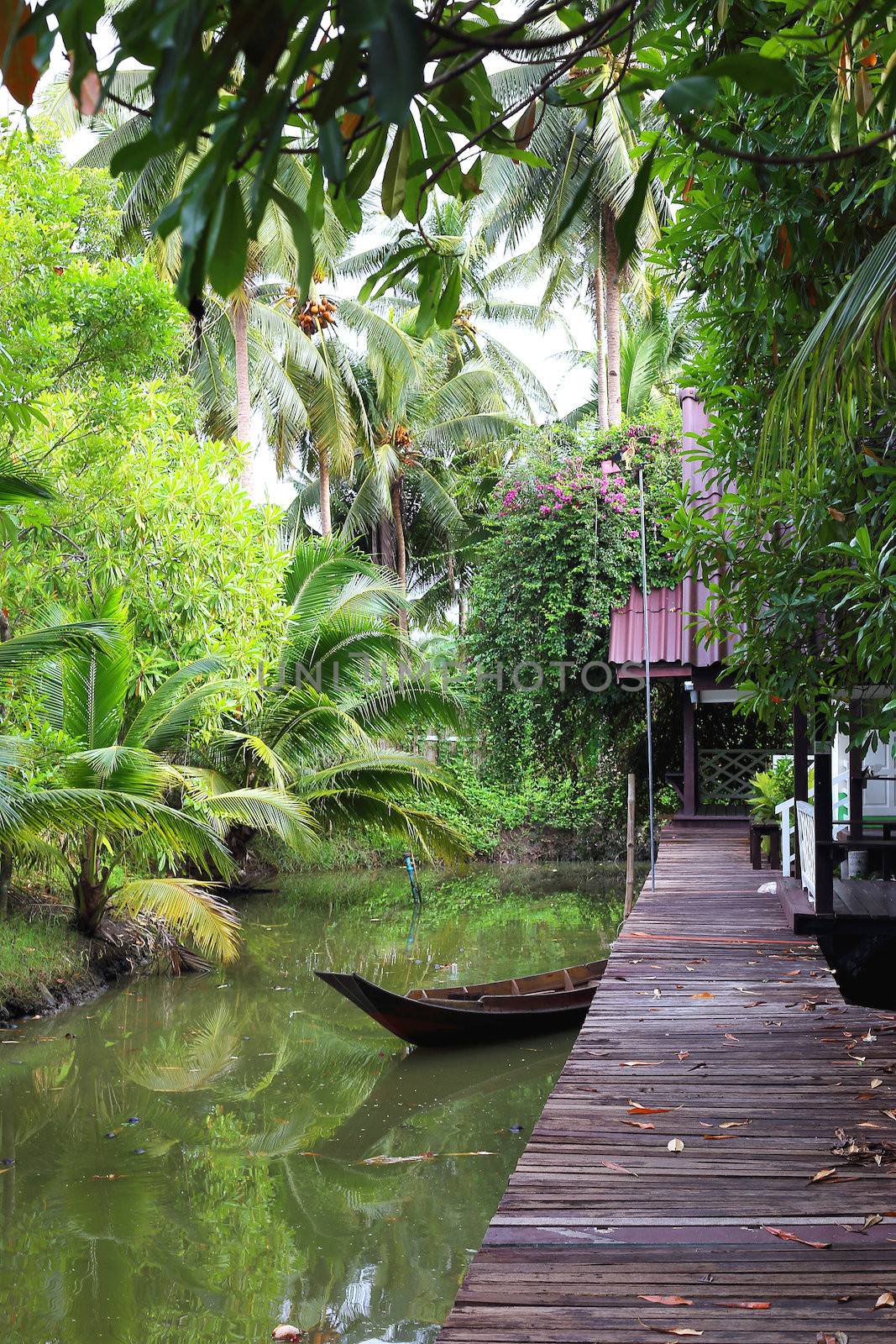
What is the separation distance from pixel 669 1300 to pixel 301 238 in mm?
2514

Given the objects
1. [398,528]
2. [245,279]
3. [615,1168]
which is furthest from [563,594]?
[615,1168]

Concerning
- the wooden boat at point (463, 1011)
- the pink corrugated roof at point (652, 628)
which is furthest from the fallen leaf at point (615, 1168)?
the pink corrugated roof at point (652, 628)

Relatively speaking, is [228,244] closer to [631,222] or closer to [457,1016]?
[631,222]

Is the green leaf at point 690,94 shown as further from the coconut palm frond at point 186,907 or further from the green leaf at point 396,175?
the coconut palm frond at point 186,907

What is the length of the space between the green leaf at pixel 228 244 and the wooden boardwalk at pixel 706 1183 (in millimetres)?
2254

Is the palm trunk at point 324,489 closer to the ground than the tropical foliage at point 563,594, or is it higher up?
higher up

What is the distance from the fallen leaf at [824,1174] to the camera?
3344 millimetres

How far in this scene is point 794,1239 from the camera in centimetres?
294

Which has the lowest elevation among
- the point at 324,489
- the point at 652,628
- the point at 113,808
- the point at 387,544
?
the point at 113,808

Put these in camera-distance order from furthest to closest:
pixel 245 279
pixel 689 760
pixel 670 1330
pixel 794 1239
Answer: pixel 689 760 → pixel 245 279 → pixel 794 1239 → pixel 670 1330

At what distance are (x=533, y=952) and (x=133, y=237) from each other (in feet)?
37.8

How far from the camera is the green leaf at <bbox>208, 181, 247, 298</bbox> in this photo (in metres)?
1.17

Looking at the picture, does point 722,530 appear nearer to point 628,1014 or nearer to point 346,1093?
point 628,1014

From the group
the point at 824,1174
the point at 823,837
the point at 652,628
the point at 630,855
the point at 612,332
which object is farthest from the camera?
the point at 612,332
